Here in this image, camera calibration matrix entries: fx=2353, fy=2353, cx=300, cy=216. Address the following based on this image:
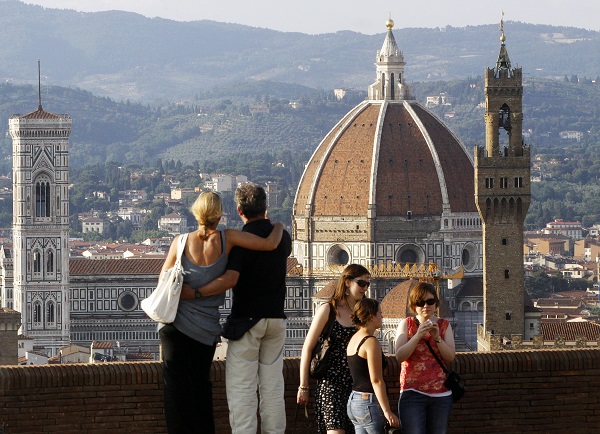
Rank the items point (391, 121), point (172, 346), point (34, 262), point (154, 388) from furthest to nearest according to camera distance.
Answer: point (391, 121) < point (34, 262) < point (154, 388) < point (172, 346)

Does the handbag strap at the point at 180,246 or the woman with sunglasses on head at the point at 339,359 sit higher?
the handbag strap at the point at 180,246

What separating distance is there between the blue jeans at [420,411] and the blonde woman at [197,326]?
5.63ft

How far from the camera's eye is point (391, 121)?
10838cm

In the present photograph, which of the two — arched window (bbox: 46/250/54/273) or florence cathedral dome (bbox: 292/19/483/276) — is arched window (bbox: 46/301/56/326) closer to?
arched window (bbox: 46/250/54/273)

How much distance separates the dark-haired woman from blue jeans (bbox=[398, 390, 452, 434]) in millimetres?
197

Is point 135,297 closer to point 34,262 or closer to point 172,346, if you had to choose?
point 34,262

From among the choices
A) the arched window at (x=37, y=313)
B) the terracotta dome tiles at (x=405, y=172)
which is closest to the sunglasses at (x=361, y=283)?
the arched window at (x=37, y=313)

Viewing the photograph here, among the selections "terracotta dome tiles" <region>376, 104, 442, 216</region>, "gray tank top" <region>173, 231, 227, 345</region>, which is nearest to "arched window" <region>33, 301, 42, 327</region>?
"terracotta dome tiles" <region>376, 104, 442, 216</region>

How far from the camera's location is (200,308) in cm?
1945

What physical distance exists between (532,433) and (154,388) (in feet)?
12.1

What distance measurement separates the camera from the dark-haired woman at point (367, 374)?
1984cm

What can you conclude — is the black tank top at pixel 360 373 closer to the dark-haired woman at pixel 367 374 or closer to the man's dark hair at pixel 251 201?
the dark-haired woman at pixel 367 374

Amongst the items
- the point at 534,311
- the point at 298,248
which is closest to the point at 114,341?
A: the point at 298,248

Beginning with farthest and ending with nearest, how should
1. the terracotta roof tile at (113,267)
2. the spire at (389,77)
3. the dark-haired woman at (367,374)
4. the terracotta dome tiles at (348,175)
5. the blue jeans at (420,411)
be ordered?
1. the spire at (389,77)
2. the terracotta dome tiles at (348,175)
3. the terracotta roof tile at (113,267)
4. the blue jeans at (420,411)
5. the dark-haired woman at (367,374)
